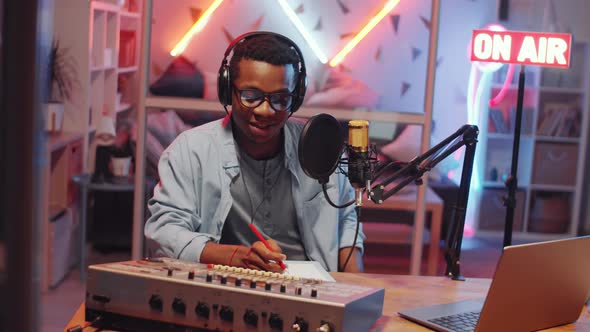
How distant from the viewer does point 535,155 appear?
621 cm

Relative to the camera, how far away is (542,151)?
6195 mm

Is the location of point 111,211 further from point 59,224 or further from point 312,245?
point 312,245

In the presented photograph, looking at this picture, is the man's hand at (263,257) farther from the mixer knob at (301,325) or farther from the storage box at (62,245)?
the storage box at (62,245)

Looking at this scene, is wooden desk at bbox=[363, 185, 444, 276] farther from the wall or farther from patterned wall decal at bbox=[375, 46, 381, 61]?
patterned wall decal at bbox=[375, 46, 381, 61]

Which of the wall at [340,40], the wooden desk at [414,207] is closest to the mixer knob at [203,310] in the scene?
the wooden desk at [414,207]

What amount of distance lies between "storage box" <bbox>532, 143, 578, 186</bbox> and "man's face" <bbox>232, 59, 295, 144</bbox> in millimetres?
4807

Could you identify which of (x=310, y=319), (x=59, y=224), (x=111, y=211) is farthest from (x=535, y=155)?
(x=310, y=319)

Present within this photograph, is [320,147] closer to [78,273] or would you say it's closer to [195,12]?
[195,12]

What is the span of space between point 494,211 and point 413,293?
4.84 meters

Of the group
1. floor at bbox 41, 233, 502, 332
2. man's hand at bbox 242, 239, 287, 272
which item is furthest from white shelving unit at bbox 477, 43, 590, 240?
man's hand at bbox 242, 239, 287, 272

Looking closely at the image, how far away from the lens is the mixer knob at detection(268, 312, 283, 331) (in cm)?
114

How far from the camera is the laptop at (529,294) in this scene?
4.02ft

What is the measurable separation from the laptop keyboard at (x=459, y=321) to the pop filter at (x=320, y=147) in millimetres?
359

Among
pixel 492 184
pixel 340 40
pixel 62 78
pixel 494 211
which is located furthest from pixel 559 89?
pixel 62 78
